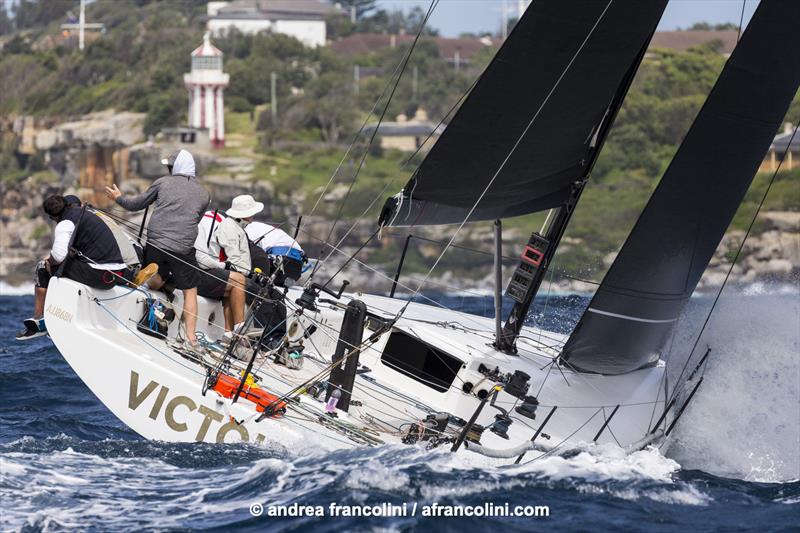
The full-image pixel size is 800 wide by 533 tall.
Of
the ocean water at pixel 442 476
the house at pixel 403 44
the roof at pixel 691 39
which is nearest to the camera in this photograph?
the ocean water at pixel 442 476

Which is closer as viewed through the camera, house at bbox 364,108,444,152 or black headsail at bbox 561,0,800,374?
black headsail at bbox 561,0,800,374

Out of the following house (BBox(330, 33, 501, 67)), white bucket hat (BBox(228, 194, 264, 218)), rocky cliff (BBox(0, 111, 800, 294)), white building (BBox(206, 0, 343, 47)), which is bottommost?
rocky cliff (BBox(0, 111, 800, 294))

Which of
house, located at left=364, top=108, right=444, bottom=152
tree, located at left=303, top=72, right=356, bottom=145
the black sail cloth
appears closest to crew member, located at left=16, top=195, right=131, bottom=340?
the black sail cloth

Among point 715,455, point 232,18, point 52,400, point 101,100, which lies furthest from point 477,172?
point 232,18

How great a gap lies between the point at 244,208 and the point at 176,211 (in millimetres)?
594

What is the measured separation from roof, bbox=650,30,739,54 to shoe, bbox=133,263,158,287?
49.5 metres

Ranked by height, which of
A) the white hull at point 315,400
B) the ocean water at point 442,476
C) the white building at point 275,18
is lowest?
the ocean water at point 442,476

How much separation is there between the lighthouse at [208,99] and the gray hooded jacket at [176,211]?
1577 inches

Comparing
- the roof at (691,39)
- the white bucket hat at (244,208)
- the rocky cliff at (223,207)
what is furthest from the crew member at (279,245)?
the roof at (691,39)

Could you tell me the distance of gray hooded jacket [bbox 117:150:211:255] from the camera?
754 centimetres

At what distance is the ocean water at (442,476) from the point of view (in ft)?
19.2

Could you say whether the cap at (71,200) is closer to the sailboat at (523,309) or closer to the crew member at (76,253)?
the crew member at (76,253)

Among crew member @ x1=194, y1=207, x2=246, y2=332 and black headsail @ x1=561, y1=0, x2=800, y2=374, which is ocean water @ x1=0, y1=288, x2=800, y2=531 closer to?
black headsail @ x1=561, y1=0, x2=800, y2=374

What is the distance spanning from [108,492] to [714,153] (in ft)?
12.9
